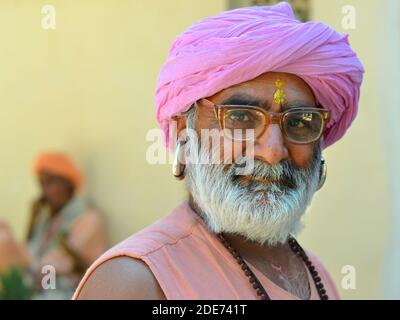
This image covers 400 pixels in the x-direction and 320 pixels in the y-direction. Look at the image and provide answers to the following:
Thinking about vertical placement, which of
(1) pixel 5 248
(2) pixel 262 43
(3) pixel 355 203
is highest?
(2) pixel 262 43

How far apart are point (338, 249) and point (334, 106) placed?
9.23ft

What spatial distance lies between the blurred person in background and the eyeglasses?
3.43m

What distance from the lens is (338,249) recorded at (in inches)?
214

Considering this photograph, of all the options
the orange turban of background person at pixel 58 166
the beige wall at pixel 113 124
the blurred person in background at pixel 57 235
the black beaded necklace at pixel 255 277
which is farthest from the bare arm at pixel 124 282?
the orange turban of background person at pixel 58 166

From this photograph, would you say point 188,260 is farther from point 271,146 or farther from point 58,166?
point 58,166

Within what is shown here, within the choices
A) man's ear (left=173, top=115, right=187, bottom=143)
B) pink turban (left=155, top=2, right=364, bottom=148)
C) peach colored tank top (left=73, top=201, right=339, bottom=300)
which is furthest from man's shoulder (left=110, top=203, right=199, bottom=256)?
pink turban (left=155, top=2, right=364, bottom=148)

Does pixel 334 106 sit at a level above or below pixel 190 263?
above

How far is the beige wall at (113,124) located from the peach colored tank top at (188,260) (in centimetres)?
294

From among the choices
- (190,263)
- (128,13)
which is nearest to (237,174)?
(190,263)

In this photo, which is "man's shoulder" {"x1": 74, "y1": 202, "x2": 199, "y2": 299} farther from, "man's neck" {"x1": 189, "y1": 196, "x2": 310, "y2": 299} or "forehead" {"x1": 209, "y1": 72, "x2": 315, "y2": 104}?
"forehead" {"x1": 209, "y1": 72, "x2": 315, "y2": 104}

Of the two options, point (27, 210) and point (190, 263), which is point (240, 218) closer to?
point (190, 263)

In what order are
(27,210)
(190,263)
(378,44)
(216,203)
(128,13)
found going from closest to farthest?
(190,263) < (216,203) < (378,44) < (128,13) < (27,210)

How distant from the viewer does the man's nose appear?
2.47 m

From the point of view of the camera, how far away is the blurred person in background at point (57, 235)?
578cm
